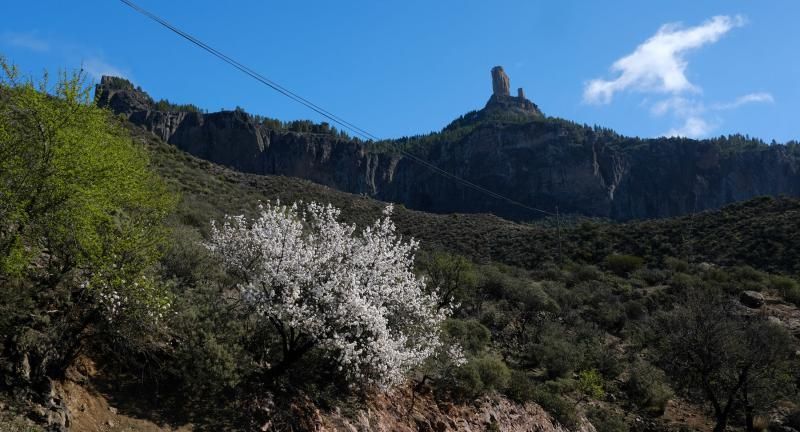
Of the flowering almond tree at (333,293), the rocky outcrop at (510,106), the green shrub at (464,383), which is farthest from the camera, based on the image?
the rocky outcrop at (510,106)

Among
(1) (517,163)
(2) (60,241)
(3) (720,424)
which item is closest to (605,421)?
(3) (720,424)

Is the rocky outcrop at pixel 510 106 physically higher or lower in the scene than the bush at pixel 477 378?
higher

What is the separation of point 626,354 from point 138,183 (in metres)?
22.8

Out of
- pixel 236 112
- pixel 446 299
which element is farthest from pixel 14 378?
pixel 236 112

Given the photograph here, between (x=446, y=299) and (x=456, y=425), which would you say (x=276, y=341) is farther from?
(x=446, y=299)

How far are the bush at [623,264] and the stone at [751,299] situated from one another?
9.86m

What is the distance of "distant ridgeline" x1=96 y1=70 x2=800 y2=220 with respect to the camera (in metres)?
129

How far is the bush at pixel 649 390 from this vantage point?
21.9 metres

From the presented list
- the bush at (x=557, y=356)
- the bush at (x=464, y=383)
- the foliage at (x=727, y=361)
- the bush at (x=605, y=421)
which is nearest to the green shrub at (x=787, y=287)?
the foliage at (x=727, y=361)

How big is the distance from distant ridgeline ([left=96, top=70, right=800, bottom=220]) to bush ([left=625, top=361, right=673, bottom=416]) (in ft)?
328

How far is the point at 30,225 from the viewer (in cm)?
945

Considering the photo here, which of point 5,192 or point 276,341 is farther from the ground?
point 5,192

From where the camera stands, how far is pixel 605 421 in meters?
19.2

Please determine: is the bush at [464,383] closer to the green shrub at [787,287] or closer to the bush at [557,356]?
the bush at [557,356]
